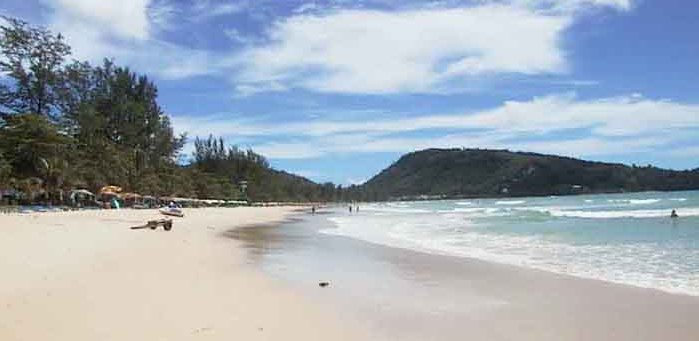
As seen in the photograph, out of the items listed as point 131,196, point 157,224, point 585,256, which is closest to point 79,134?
point 131,196

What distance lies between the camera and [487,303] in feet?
31.6

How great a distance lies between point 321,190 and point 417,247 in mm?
155652

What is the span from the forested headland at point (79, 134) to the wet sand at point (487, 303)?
32.0 meters

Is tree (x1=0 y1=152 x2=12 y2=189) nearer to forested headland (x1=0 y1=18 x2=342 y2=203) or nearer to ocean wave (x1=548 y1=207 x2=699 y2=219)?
forested headland (x1=0 y1=18 x2=342 y2=203)

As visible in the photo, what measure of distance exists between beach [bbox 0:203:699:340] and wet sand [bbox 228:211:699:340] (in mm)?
20

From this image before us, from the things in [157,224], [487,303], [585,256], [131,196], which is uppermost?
[131,196]

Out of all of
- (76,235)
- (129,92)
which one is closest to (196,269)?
(76,235)

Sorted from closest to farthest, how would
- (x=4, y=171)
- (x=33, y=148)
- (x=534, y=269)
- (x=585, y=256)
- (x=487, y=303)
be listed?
(x=487, y=303), (x=534, y=269), (x=585, y=256), (x=4, y=171), (x=33, y=148)

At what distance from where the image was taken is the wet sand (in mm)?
7512

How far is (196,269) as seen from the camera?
516 inches

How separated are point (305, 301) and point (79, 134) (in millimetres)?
52525

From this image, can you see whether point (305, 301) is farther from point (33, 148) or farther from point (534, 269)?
point (33, 148)

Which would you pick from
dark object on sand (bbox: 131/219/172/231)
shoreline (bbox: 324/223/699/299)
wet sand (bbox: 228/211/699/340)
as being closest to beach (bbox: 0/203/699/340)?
wet sand (bbox: 228/211/699/340)

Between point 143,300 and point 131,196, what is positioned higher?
point 131,196
